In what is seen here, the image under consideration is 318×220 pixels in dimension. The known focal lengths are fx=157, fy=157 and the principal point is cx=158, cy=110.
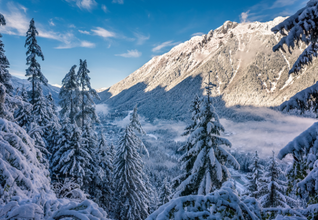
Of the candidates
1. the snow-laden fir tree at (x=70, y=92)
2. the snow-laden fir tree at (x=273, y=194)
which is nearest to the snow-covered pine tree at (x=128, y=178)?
the snow-laden fir tree at (x=70, y=92)

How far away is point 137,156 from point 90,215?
46.3 ft

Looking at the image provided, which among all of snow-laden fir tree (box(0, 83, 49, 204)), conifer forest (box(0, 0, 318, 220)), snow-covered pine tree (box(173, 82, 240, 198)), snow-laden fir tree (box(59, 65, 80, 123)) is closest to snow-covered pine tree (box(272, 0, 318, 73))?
conifer forest (box(0, 0, 318, 220))

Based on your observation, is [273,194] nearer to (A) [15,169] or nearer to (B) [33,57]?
(A) [15,169]

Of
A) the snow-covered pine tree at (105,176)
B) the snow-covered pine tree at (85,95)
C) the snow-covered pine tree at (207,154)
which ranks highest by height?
the snow-covered pine tree at (85,95)

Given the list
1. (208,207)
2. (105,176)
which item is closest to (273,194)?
(208,207)

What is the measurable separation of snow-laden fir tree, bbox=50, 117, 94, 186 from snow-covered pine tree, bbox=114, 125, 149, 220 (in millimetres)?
3255

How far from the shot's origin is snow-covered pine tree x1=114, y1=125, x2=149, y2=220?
15.1 meters

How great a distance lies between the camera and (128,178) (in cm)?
1547

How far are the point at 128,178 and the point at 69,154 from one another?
5.96 m

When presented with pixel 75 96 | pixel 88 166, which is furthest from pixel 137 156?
pixel 75 96

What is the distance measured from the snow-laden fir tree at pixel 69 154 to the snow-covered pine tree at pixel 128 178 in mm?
3255

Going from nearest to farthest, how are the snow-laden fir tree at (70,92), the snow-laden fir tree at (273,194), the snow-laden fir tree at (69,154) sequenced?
the snow-laden fir tree at (273,194) → the snow-laden fir tree at (69,154) → the snow-laden fir tree at (70,92)

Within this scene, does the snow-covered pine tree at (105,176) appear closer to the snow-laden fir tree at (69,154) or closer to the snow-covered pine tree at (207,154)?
the snow-laden fir tree at (69,154)

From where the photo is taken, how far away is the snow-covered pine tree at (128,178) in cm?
1509
